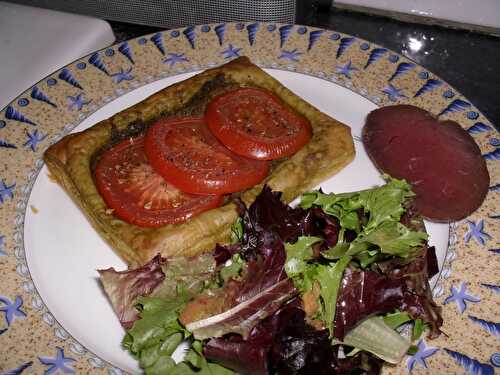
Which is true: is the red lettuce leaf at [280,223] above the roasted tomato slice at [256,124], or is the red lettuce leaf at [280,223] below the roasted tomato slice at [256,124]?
below

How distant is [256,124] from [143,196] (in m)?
1.17

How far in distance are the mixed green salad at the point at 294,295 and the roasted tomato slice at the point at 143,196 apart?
436 millimetres

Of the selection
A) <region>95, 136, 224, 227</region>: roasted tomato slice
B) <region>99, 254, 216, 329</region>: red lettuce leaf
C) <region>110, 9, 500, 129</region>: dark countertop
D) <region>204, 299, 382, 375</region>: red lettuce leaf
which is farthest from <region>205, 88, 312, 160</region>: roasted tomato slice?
<region>110, 9, 500, 129</region>: dark countertop

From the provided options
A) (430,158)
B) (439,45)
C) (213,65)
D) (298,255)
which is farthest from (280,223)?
(439,45)

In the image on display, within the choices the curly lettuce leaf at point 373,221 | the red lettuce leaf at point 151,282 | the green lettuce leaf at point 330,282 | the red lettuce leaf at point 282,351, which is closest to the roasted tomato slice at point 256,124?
the curly lettuce leaf at point 373,221

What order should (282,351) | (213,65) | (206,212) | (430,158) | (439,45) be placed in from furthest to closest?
(439,45)
(213,65)
(430,158)
(206,212)
(282,351)

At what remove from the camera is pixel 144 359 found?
10.4 ft

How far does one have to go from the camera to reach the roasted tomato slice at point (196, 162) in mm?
3900

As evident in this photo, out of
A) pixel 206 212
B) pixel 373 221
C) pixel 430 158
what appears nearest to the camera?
pixel 373 221

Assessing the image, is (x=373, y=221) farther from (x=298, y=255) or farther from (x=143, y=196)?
(x=143, y=196)

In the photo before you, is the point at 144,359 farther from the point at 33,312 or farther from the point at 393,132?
the point at 393,132

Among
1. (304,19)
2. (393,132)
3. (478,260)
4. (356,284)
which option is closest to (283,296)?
(356,284)

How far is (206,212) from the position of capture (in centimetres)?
390

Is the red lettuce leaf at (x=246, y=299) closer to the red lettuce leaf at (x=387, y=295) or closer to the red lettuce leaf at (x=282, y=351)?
the red lettuce leaf at (x=282, y=351)
